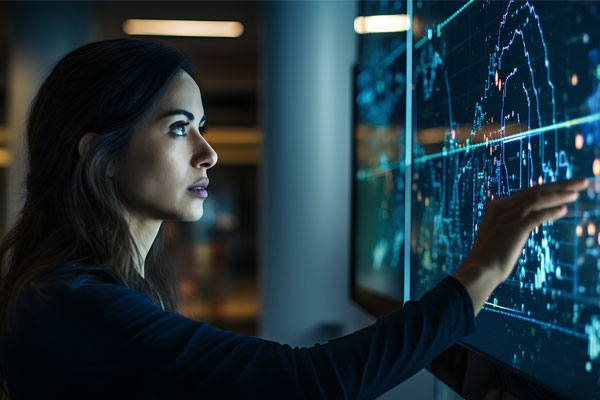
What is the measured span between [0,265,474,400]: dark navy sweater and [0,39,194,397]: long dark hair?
11 cm

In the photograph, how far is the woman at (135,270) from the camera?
26.8 inches

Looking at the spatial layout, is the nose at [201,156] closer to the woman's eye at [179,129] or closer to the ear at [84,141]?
the woman's eye at [179,129]

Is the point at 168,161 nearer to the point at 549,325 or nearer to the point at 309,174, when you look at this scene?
the point at 549,325

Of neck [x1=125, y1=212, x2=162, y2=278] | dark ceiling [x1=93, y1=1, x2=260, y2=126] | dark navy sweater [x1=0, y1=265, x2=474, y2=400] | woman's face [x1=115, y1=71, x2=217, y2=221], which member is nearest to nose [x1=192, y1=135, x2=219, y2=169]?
woman's face [x1=115, y1=71, x2=217, y2=221]

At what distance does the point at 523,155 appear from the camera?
2.39 feet

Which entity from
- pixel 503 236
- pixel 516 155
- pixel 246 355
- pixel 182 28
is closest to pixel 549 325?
pixel 503 236

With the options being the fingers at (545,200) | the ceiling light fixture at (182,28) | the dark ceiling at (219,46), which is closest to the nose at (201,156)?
the fingers at (545,200)

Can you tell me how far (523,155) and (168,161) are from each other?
0.53 meters

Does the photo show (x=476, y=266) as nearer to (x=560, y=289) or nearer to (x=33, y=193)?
(x=560, y=289)

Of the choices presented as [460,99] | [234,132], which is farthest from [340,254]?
[234,132]

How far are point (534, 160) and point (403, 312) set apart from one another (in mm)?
242

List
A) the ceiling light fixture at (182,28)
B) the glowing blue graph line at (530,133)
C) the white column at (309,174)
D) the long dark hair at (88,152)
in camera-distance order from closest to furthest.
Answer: the glowing blue graph line at (530,133) → the long dark hair at (88,152) → the white column at (309,174) → the ceiling light fixture at (182,28)

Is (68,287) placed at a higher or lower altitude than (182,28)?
lower

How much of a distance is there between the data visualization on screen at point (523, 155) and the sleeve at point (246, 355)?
10 centimetres
